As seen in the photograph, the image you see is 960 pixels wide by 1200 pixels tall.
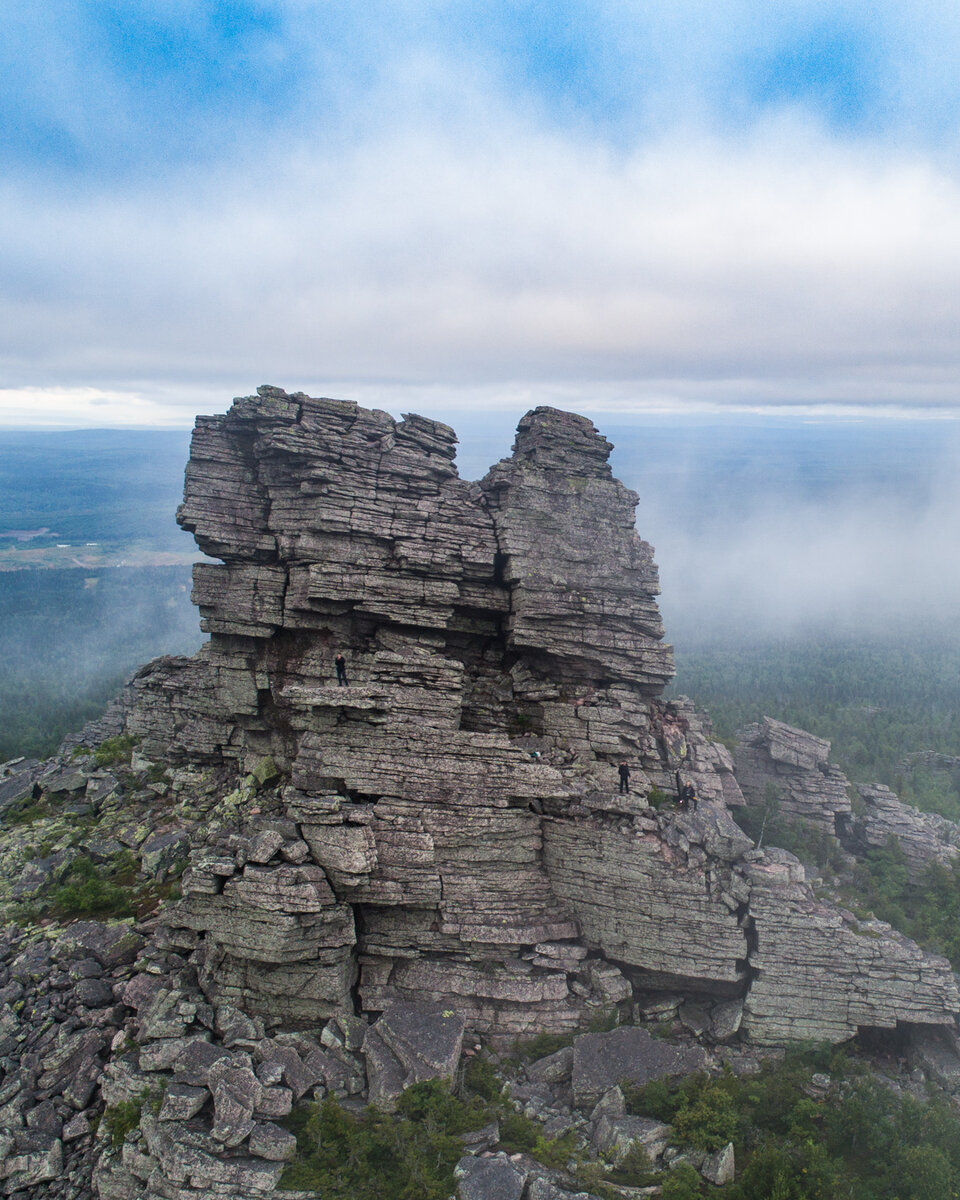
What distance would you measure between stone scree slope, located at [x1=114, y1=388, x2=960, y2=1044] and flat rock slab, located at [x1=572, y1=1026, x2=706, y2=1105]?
1774 mm

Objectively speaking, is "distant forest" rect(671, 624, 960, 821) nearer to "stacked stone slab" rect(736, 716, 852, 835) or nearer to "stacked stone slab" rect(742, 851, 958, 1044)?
"stacked stone slab" rect(736, 716, 852, 835)

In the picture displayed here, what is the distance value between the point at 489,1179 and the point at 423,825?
10.6 metres

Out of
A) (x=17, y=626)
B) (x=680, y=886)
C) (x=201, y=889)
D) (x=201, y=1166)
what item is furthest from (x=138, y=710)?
(x=17, y=626)

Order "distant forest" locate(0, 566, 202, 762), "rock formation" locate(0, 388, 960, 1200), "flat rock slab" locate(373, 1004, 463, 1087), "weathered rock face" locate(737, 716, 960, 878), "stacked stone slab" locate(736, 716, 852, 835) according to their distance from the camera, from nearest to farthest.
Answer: "flat rock slab" locate(373, 1004, 463, 1087) < "rock formation" locate(0, 388, 960, 1200) < "weathered rock face" locate(737, 716, 960, 878) < "stacked stone slab" locate(736, 716, 852, 835) < "distant forest" locate(0, 566, 202, 762)

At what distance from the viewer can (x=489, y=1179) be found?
18500 millimetres

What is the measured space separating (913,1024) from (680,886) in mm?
10291

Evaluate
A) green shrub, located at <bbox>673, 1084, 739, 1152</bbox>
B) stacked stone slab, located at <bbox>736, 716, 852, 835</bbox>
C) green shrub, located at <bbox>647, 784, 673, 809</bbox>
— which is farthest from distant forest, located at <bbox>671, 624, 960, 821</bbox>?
green shrub, located at <bbox>673, 1084, 739, 1152</bbox>

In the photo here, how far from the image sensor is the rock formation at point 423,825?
907 inches

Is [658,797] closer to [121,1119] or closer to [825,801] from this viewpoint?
[825,801]

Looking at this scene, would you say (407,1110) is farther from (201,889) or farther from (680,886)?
(680,886)

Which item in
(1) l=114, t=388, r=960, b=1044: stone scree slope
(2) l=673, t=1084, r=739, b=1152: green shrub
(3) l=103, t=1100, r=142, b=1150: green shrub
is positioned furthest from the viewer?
(1) l=114, t=388, r=960, b=1044: stone scree slope

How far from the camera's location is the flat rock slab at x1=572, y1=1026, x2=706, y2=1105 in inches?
878

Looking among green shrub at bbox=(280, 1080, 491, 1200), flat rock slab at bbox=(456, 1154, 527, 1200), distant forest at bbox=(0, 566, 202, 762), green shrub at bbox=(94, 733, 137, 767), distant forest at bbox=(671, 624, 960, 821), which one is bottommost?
distant forest at bbox=(0, 566, 202, 762)

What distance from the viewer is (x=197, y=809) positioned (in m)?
32.2
